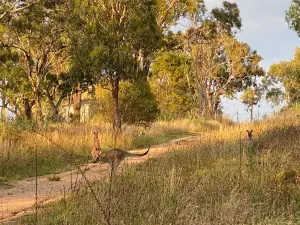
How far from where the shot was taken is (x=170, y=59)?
38.1 meters

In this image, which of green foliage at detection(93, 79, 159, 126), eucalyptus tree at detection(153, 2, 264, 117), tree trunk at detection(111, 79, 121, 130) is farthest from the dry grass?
eucalyptus tree at detection(153, 2, 264, 117)

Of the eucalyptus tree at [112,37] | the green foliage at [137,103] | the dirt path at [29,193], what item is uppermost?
the eucalyptus tree at [112,37]

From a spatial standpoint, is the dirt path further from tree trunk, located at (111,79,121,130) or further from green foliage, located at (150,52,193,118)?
green foliage, located at (150,52,193,118)

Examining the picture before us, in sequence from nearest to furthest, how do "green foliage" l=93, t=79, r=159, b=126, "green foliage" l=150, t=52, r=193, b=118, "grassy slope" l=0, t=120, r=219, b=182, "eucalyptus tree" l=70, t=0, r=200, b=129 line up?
"grassy slope" l=0, t=120, r=219, b=182, "eucalyptus tree" l=70, t=0, r=200, b=129, "green foliage" l=93, t=79, r=159, b=126, "green foliage" l=150, t=52, r=193, b=118

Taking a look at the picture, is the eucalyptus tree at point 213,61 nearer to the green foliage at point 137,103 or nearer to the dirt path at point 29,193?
the green foliage at point 137,103

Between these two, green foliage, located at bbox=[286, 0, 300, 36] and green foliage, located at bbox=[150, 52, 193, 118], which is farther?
green foliage, located at bbox=[150, 52, 193, 118]

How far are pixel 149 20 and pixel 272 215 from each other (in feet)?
39.7

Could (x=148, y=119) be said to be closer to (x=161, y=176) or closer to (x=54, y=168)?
(x=54, y=168)

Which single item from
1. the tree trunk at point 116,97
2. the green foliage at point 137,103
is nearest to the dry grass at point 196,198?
the tree trunk at point 116,97

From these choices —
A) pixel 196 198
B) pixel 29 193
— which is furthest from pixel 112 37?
pixel 196 198

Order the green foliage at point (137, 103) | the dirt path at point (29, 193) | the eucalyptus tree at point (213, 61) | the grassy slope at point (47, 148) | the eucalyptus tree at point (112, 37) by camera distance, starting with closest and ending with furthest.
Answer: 1. the dirt path at point (29, 193)
2. the grassy slope at point (47, 148)
3. the eucalyptus tree at point (112, 37)
4. the green foliage at point (137, 103)
5. the eucalyptus tree at point (213, 61)

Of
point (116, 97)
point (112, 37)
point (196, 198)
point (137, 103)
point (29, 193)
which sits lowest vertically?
point (29, 193)

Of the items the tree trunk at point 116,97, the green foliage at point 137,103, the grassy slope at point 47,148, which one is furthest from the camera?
the green foliage at point 137,103

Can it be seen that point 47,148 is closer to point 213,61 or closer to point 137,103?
point 137,103
